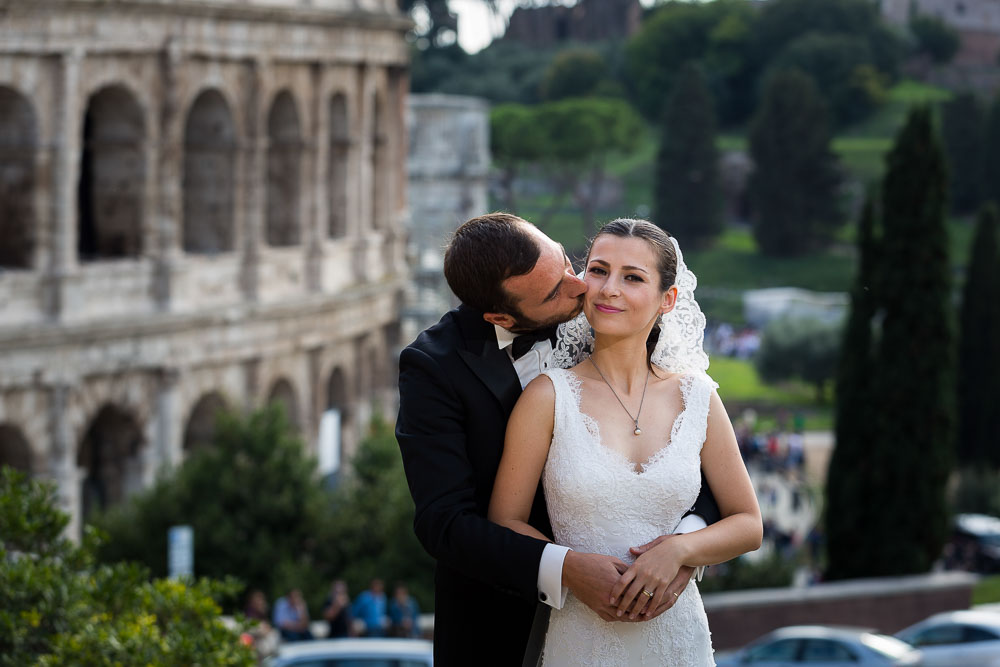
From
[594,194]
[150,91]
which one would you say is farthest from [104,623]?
[594,194]

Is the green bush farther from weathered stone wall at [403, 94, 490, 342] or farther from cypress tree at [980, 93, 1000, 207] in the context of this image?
cypress tree at [980, 93, 1000, 207]

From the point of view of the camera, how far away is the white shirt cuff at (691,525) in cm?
504

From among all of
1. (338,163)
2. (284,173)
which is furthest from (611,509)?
(338,163)

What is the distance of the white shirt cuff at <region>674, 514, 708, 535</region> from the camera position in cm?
504

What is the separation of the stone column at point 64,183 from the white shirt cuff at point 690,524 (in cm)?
1680

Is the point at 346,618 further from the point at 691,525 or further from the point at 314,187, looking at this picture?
the point at 691,525

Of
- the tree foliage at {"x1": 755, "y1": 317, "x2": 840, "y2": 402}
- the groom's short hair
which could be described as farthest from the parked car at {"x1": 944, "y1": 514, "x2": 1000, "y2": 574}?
the groom's short hair

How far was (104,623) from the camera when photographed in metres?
8.37

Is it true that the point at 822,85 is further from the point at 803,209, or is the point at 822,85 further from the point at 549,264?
the point at 549,264

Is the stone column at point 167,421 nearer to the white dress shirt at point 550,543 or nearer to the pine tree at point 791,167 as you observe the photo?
the white dress shirt at point 550,543

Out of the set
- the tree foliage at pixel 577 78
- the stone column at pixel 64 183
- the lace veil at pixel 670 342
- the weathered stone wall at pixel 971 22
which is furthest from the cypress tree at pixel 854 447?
the weathered stone wall at pixel 971 22

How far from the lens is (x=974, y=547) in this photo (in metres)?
32.4

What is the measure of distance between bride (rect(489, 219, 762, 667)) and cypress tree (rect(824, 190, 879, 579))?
21.1 metres

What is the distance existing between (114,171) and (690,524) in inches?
731
